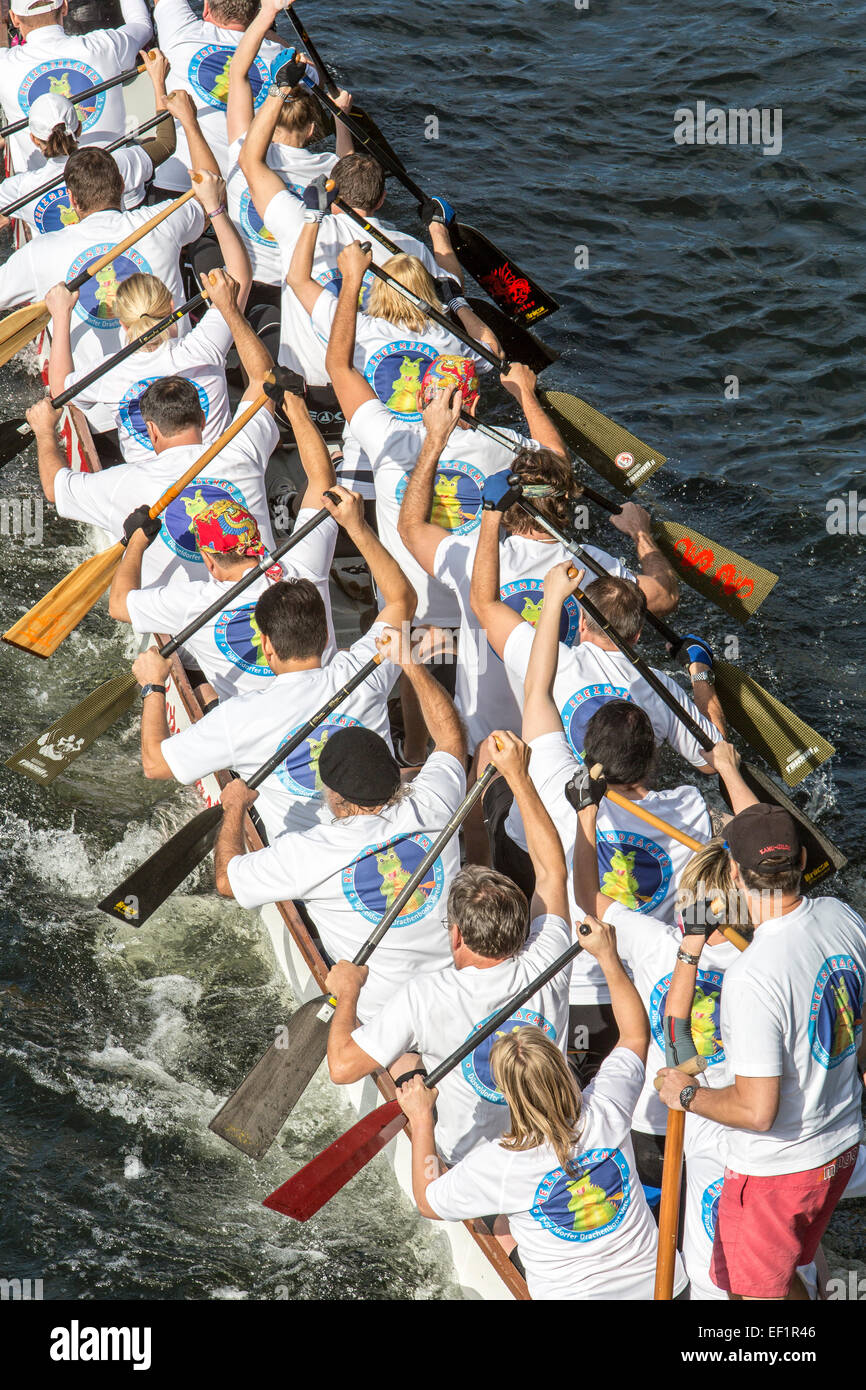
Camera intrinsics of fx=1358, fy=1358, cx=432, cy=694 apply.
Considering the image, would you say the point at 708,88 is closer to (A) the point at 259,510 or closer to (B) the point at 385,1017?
(A) the point at 259,510

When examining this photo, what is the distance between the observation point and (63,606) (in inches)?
297

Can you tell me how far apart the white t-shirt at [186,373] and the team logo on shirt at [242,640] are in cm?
147

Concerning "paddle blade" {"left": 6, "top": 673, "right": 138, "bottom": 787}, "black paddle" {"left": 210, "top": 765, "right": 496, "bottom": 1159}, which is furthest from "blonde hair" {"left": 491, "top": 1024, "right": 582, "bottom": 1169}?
"paddle blade" {"left": 6, "top": 673, "right": 138, "bottom": 787}

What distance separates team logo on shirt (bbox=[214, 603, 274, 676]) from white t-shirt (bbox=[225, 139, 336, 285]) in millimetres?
2938

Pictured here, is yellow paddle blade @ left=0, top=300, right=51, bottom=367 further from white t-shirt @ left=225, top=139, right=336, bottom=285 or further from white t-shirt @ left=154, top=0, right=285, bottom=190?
white t-shirt @ left=154, top=0, right=285, bottom=190

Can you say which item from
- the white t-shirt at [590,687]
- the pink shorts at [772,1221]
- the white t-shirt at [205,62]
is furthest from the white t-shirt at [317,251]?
the pink shorts at [772,1221]

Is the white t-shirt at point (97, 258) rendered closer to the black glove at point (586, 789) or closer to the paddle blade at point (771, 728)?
the paddle blade at point (771, 728)

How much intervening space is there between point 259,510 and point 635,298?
6486 mm

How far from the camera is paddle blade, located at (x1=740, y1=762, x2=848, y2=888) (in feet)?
20.2

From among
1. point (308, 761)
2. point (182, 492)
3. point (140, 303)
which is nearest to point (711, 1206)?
point (308, 761)

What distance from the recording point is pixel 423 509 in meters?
6.27

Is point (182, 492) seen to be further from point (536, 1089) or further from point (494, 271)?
point (494, 271)

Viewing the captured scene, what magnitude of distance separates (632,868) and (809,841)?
4.72 feet

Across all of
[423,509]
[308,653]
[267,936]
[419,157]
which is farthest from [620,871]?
[419,157]
